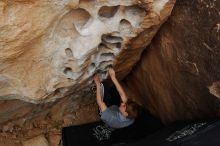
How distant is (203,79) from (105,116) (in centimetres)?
67

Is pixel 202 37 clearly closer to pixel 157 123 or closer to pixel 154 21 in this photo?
pixel 154 21

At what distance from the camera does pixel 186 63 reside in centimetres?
229

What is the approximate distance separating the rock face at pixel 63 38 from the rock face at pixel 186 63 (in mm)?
102

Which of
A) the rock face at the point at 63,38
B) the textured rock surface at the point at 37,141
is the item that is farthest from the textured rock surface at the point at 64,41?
the textured rock surface at the point at 37,141

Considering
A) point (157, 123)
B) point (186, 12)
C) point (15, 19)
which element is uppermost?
point (15, 19)

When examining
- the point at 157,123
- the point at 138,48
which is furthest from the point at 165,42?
the point at 157,123

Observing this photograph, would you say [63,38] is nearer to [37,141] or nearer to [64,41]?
[64,41]

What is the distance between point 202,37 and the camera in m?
2.11

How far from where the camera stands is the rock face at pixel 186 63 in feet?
6.80

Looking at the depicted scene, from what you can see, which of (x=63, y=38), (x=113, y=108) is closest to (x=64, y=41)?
(x=63, y=38)

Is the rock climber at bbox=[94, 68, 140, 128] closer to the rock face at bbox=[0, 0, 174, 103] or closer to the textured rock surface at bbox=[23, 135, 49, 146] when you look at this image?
the rock face at bbox=[0, 0, 174, 103]

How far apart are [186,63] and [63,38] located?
0.71m

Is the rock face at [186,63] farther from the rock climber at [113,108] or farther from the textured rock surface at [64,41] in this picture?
the rock climber at [113,108]

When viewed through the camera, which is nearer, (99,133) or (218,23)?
(218,23)
